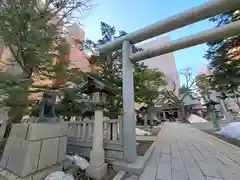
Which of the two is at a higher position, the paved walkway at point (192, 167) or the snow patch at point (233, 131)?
the snow patch at point (233, 131)

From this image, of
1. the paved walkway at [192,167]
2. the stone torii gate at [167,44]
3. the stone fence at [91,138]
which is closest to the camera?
the paved walkway at [192,167]

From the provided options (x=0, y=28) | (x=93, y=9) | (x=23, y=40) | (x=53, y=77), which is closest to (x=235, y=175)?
(x=53, y=77)

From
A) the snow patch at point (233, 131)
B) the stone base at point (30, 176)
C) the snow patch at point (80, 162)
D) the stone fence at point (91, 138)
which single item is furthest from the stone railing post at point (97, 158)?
the snow patch at point (233, 131)

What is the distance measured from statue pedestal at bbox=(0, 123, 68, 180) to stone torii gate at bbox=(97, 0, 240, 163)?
1.55 meters

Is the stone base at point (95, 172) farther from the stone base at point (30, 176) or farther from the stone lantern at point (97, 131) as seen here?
the stone base at point (30, 176)

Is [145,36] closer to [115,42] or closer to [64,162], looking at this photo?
[115,42]

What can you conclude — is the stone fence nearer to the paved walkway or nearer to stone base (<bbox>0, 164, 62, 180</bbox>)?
the paved walkway

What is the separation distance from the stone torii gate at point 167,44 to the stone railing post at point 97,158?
61 centimetres

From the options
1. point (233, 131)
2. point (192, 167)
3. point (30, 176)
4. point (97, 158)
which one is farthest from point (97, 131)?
point (233, 131)

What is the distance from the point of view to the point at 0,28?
3354 millimetres

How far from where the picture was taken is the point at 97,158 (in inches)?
109

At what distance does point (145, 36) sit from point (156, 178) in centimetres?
324

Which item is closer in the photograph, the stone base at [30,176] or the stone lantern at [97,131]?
the stone base at [30,176]

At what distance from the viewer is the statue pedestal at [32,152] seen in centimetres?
218
